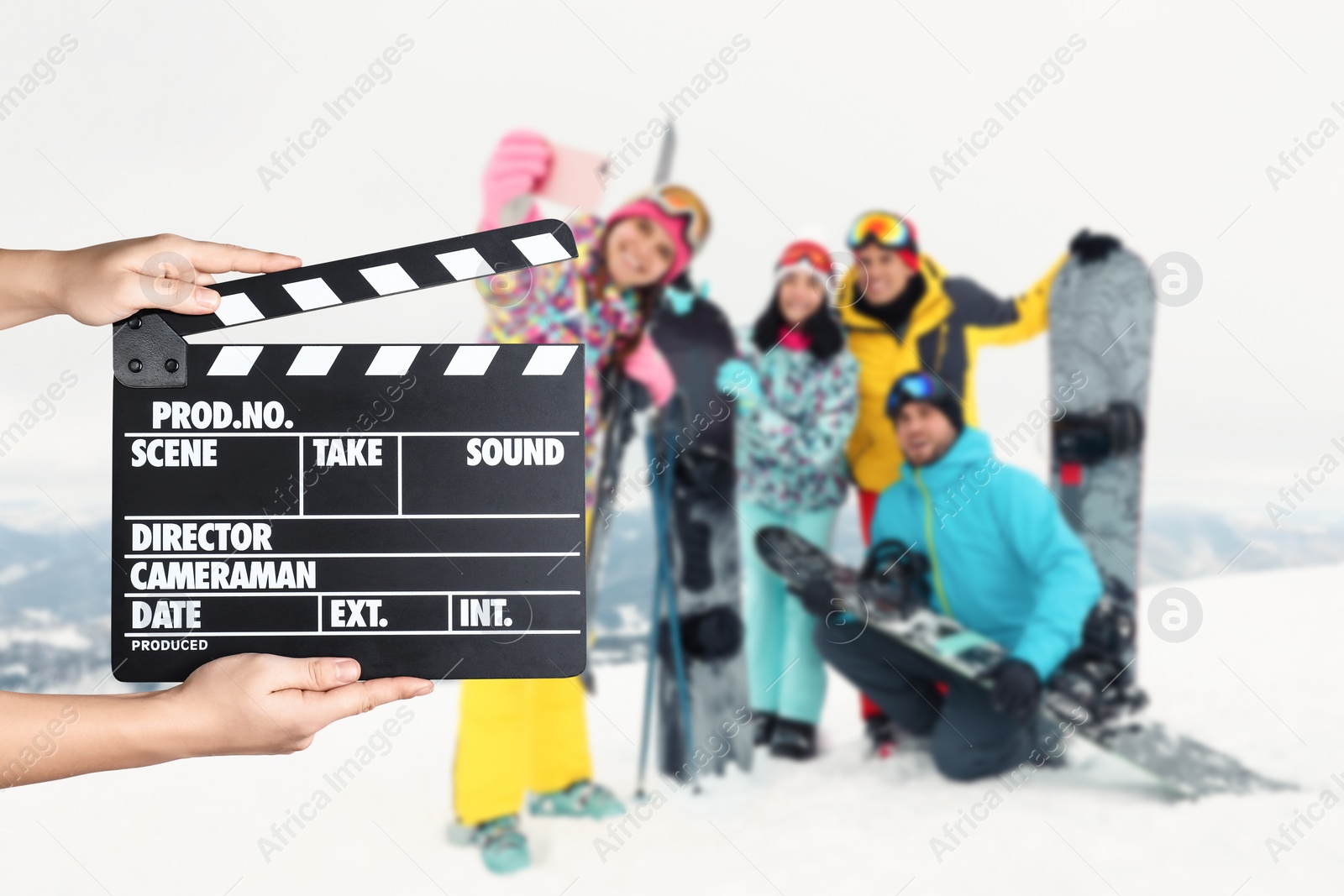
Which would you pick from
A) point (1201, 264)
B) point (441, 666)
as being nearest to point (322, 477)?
point (441, 666)

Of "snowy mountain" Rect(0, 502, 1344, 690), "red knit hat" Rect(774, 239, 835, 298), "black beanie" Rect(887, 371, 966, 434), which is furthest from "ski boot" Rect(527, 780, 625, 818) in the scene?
"red knit hat" Rect(774, 239, 835, 298)

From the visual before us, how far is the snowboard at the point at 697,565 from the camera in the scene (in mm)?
2396

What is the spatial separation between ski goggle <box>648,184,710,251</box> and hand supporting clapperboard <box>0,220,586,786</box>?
1525mm

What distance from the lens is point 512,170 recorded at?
91.7 inches

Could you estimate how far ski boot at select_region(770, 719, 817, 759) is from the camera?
2.48m

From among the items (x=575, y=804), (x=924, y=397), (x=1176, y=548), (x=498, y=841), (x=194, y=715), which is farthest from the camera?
(x=1176, y=548)

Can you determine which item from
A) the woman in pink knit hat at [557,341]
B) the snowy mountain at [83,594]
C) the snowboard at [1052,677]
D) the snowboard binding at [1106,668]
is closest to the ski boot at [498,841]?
the woman in pink knit hat at [557,341]

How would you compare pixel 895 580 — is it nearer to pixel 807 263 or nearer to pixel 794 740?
pixel 794 740

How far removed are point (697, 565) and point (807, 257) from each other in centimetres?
88

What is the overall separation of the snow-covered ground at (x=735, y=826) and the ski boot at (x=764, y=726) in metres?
0.07

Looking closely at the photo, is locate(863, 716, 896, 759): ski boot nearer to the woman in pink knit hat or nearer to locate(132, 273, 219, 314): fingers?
the woman in pink knit hat

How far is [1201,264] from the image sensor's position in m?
2.50

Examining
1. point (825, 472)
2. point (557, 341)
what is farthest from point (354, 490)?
point (825, 472)

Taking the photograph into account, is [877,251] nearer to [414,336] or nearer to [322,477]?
[414,336]
